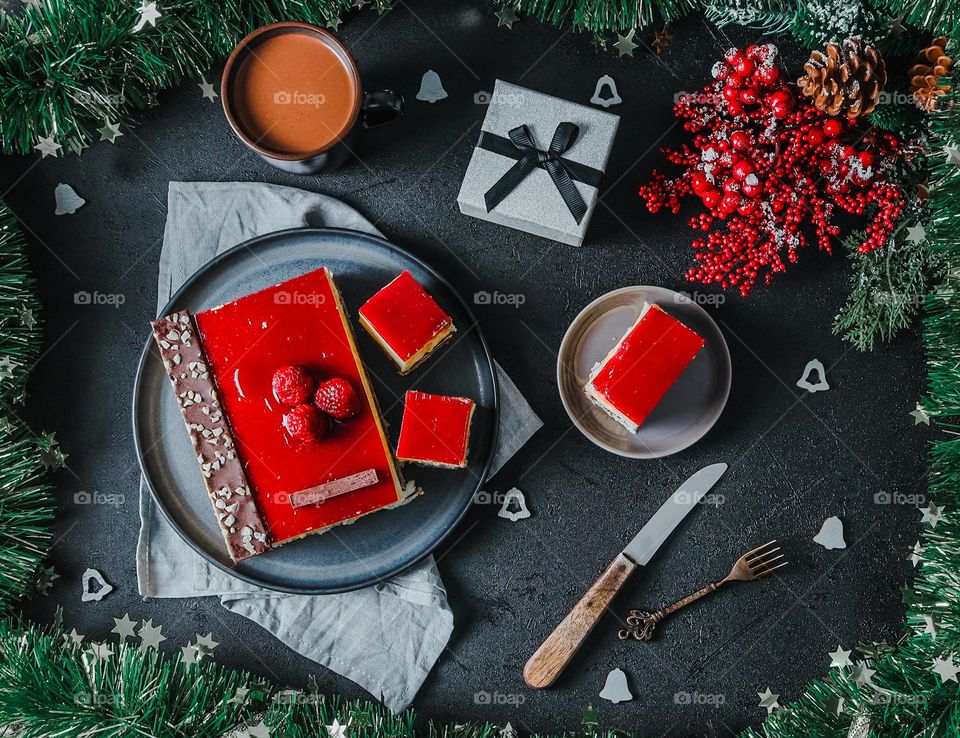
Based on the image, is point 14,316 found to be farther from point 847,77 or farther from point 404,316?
point 847,77

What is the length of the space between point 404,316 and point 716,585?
122 cm

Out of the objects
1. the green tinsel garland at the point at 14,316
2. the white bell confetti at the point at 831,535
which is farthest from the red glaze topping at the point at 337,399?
the white bell confetti at the point at 831,535

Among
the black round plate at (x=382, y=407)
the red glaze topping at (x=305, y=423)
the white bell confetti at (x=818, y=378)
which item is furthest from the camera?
the white bell confetti at (x=818, y=378)

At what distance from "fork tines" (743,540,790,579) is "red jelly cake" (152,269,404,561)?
108cm

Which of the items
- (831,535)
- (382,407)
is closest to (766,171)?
(831,535)

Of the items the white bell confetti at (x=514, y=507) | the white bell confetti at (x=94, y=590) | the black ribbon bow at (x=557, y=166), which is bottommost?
the white bell confetti at (x=94, y=590)

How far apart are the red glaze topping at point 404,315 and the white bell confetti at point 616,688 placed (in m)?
1.14

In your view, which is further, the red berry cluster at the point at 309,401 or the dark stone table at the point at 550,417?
the dark stone table at the point at 550,417

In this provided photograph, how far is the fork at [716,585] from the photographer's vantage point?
7.50ft

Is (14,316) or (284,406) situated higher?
(14,316)

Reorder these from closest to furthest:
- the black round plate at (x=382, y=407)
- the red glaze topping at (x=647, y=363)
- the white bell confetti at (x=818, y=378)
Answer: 1. the red glaze topping at (x=647, y=363)
2. the black round plate at (x=382, y=407)
3. the white bell confetti at (x=818, y=378)

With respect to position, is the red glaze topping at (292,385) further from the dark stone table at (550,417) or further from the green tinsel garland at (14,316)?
the green tinsel garland at (14,316)

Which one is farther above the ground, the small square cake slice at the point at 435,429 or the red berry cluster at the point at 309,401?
the red berry cluster at the point at 309,401

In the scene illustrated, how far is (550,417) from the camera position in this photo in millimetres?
2350
